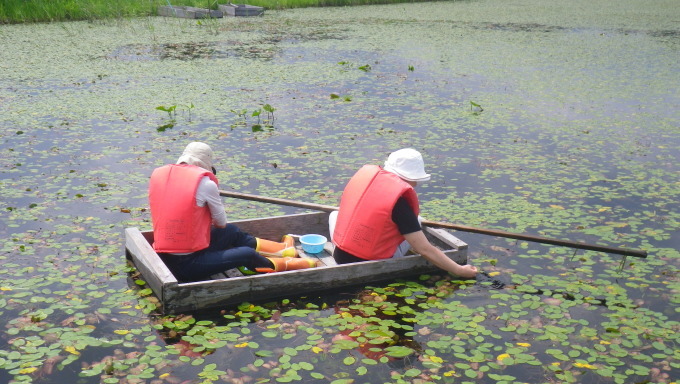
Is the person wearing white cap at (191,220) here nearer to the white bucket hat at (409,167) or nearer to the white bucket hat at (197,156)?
the white bucket hat at (197,156)

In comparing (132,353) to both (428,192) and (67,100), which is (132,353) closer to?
(428,192)

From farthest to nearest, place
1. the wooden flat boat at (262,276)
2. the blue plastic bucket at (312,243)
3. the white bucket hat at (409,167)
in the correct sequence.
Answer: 1. the blue plastic bucket at (312,243)
2. the white bucket hat at (409,167)
3. the wooden flat boat at (262,276)

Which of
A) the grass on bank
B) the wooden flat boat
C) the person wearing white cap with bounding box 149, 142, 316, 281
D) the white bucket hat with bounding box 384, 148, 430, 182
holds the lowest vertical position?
the wooden flat boat

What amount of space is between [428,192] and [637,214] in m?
1.65

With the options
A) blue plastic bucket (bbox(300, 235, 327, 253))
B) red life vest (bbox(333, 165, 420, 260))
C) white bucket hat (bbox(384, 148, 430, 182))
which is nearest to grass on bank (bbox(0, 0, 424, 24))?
blue plastic bucket (bbox(300, 235, 327, 253))

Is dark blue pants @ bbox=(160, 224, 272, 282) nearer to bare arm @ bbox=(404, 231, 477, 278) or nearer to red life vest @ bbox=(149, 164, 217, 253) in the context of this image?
red life vest @ bbox=(149, 164, 217, 253)

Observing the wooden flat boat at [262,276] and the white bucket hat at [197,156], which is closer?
the wooden flat boat at [262,276]

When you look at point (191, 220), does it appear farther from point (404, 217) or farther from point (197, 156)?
point (404, 217)

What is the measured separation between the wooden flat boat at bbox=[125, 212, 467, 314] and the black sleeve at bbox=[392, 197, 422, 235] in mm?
228

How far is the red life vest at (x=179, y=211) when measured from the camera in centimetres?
425

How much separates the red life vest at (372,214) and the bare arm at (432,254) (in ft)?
0.47

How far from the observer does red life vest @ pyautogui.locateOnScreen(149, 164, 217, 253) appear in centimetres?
425

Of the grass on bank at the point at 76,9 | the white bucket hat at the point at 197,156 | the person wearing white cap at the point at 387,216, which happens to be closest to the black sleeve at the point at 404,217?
the person wearing white cap at the point at 387,216

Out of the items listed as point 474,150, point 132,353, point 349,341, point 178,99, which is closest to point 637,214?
point 474,150
